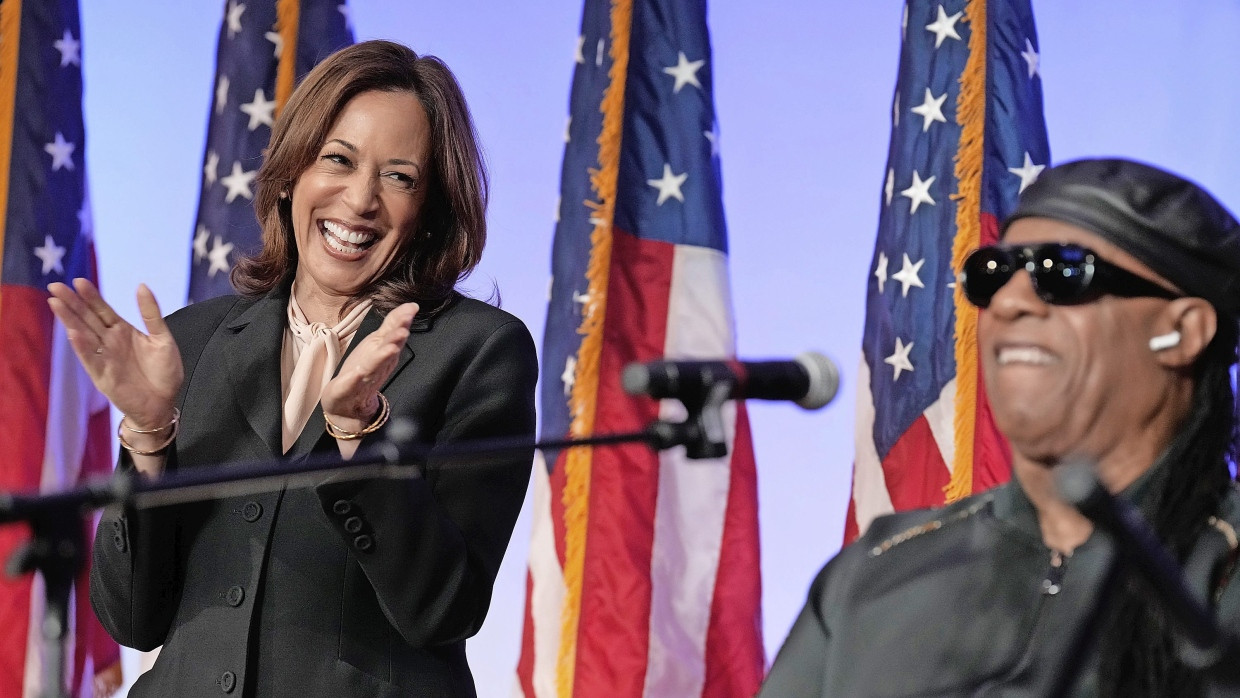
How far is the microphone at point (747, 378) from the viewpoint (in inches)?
51.7

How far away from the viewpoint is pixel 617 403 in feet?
12.2

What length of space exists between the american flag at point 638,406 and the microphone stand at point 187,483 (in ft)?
7.09

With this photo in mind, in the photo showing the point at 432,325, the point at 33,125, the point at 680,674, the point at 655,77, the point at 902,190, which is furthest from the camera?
the point at 33,125

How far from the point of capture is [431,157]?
222 cm

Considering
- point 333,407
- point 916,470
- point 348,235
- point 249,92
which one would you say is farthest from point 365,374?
point 249,92

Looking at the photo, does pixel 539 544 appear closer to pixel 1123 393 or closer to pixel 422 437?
pixel 422 437

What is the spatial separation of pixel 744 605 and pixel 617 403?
24.1 inches

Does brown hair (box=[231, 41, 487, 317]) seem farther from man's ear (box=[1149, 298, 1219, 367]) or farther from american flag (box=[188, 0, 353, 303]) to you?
american flag (box=[188, 0, 353, 303])

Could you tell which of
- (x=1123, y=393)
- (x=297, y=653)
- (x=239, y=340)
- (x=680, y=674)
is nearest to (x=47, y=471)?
(x=680, y=674)

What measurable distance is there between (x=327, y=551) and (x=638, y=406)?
5.97 ft

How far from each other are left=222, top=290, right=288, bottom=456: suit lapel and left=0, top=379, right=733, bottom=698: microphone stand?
0.66 metres

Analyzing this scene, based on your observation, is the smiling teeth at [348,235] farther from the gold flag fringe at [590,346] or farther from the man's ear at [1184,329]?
the gold flag fringe at [590,346]

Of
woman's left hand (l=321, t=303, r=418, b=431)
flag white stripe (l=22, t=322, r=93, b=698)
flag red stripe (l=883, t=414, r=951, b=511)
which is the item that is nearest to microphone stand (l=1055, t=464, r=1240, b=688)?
woman's left hand (l=321, t=303, r=418, b=431)

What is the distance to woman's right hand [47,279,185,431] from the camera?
1851 millimetres
